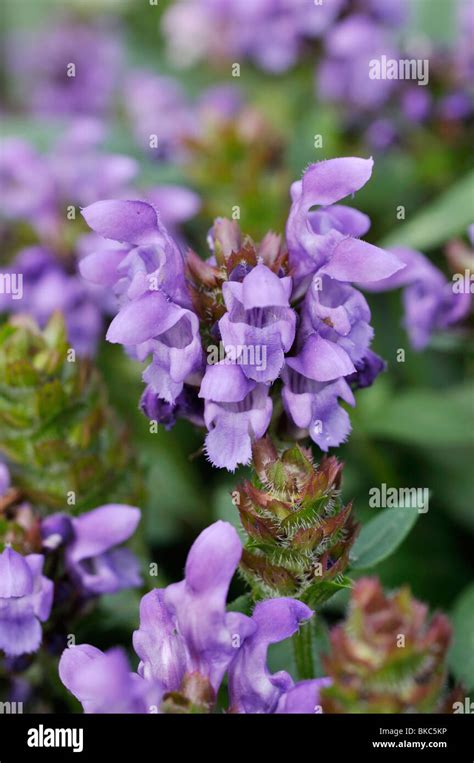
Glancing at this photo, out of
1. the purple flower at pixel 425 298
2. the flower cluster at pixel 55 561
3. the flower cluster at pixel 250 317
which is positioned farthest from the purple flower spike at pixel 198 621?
the purple flower at pixel 425 298

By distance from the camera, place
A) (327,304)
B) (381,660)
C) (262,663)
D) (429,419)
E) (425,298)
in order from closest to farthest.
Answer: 1. (381,660)
2. (262,663)
3. (327,304)
4. (425,298)
5. (429,419)

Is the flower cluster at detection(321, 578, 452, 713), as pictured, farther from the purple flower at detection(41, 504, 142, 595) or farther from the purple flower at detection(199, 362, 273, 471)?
the purple flower at detection(41, 504, 142, 595)

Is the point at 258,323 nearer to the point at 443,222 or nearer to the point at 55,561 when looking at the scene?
the point at 55,561

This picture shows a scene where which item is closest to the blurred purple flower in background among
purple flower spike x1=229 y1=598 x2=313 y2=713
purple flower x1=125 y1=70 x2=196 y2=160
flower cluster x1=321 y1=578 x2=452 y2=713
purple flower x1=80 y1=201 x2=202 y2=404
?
purple flower x1=125 y1=70 x2=196 y2=160

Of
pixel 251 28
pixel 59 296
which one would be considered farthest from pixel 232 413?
pixel 251 28

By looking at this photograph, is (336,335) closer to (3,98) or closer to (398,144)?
(398,144)
